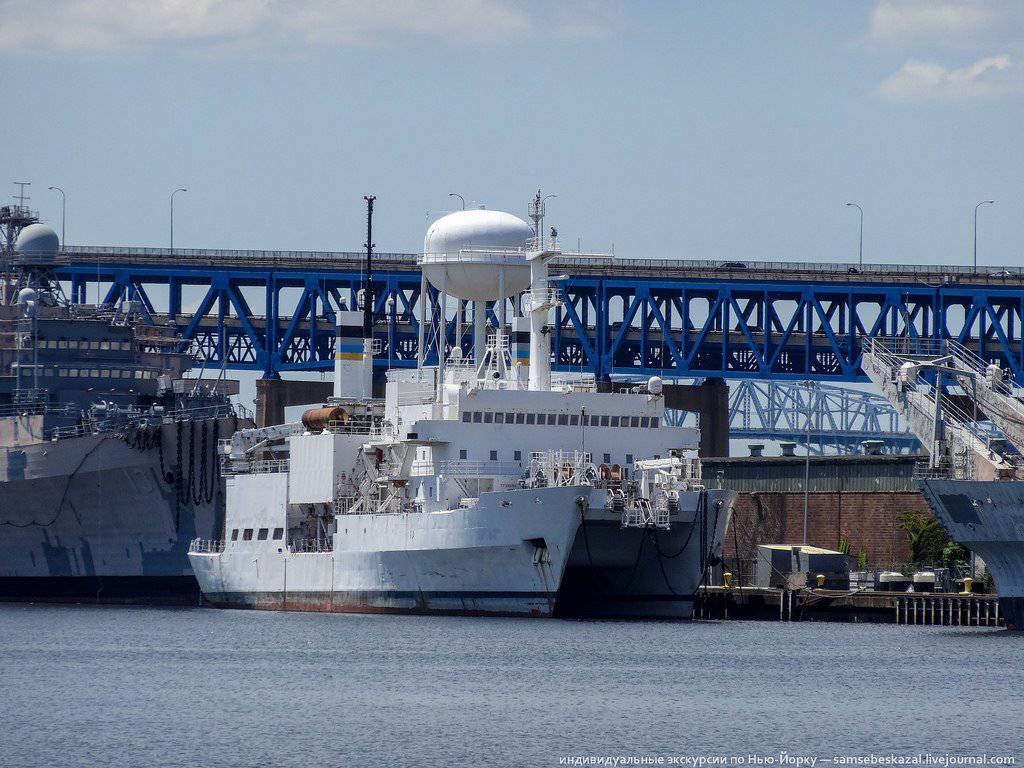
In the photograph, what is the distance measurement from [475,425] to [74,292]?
2261 inches

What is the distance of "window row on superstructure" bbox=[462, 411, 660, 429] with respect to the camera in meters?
66.4

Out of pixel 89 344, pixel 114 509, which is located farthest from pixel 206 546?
pixel 89 344

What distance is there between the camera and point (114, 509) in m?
81.3

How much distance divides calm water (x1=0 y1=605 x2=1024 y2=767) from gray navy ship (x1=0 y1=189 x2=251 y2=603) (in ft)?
49.4

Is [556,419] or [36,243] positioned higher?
[36,243]

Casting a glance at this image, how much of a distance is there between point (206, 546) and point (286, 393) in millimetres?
29222

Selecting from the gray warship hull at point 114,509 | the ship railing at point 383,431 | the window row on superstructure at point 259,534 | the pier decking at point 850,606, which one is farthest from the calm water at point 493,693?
the gray warship hull at point 114,509

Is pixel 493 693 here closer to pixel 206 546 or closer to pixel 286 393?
pixel 206 546

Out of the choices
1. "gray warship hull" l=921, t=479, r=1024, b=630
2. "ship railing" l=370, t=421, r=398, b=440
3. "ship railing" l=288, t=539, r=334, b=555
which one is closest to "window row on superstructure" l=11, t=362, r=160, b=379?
"ship railing" l=288, t=539, r=334, b=555

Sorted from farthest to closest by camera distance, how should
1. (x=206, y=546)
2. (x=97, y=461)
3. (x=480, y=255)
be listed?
(x=206, y=546)
(x=97, y=461)
(x=480, y=255)

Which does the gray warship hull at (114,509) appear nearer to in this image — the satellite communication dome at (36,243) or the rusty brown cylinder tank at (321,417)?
the rusty brown cylinder tank at (321,417)

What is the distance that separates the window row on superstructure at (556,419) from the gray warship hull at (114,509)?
18184 millimetres

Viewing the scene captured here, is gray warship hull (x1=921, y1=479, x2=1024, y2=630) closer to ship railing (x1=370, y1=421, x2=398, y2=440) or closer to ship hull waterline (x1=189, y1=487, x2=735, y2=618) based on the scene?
ship hull waterline (x1=189, y1=487, x2=735, y2=618)

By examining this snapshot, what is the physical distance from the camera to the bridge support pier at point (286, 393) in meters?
109
